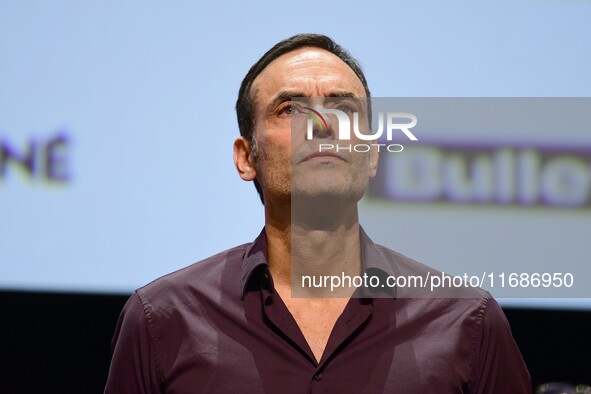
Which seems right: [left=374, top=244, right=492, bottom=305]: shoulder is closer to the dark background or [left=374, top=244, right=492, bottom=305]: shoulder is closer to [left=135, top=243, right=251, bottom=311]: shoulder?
[left=135, top=243, right=251, bottom=311]: shoulder

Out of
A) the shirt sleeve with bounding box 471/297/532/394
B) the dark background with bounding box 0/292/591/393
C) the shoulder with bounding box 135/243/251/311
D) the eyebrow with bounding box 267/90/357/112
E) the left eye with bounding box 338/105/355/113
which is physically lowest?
the dark background with bounding box 0/292/591/393

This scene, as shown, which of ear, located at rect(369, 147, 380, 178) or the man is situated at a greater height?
ear, located at rect(369, 147, 380, 178)

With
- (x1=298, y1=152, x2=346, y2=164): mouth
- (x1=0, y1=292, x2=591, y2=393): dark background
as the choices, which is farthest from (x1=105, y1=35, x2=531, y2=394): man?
(x1=0, y1=292, x2=591, y2=393): dark background

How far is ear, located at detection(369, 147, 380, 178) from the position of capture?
1.68 m

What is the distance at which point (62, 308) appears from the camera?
2.78m

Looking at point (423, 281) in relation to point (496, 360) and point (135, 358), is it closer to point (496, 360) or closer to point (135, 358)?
point (496, 360)

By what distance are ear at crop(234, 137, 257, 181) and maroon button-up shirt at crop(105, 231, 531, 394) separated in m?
0.21

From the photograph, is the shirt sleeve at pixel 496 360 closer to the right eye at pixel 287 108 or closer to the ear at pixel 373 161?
the ear at pixel 373 161

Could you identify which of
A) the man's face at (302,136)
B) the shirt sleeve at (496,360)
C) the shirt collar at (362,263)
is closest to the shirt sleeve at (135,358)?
the shirt collar at (362,263)

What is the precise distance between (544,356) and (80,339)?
4.73 feet

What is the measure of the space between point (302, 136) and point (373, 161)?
0.15m

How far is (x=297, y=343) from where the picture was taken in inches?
69.9

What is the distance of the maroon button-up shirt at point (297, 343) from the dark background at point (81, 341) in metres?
0.86

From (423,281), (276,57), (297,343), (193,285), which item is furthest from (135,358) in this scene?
(276,57)
